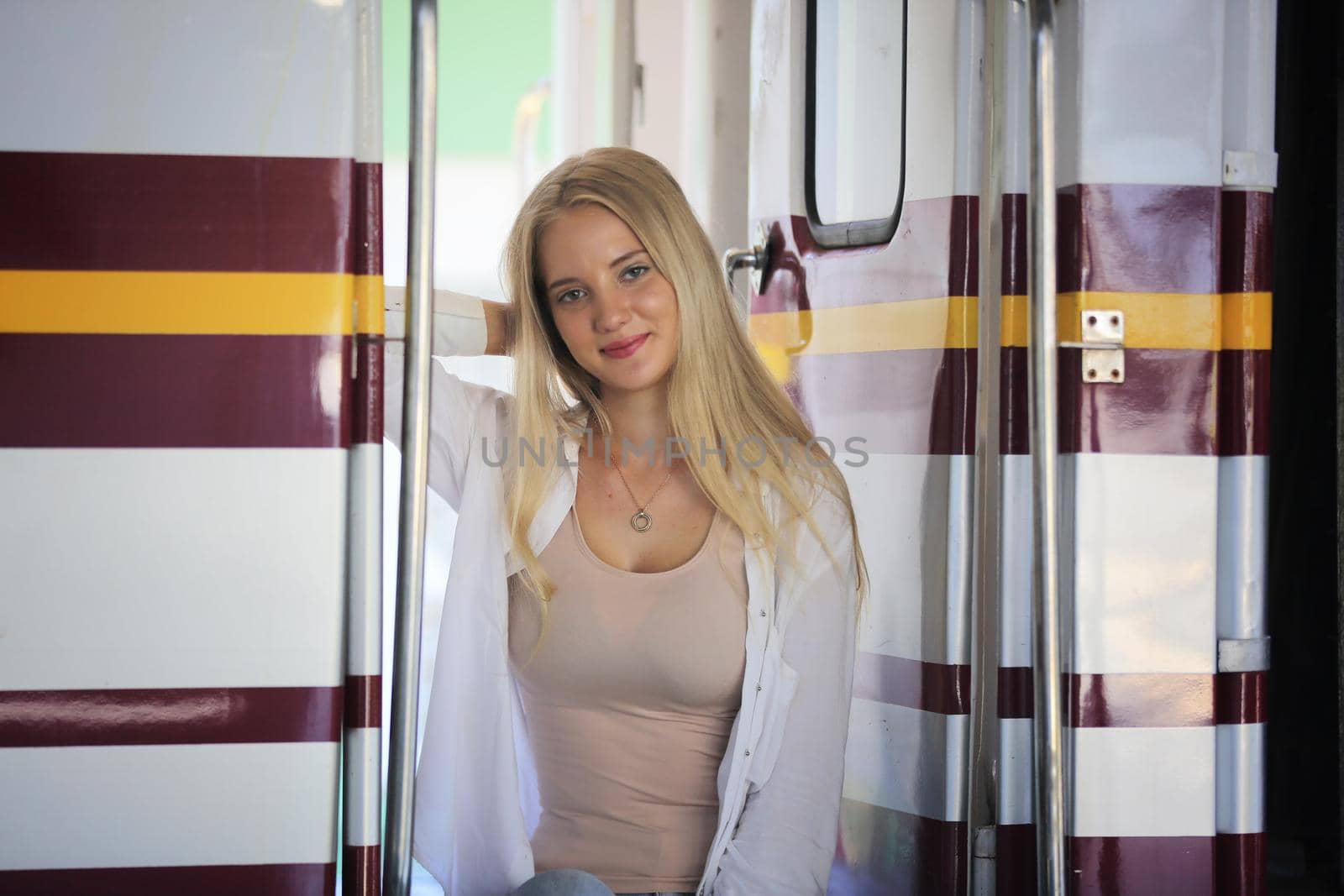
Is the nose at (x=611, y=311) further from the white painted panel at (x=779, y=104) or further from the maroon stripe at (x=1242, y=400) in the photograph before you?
the maroon stripe at (x=1242, y=400)

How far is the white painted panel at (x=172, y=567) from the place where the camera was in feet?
5.19

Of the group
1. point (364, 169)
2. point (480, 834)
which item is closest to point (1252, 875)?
point (480, 834)

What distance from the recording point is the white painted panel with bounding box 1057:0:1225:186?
1.91 metres

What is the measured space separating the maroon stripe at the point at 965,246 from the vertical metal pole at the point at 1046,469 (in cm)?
27

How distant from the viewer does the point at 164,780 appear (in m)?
1.60

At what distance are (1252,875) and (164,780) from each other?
1.57 metres

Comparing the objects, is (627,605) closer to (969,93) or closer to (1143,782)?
(1143,782)

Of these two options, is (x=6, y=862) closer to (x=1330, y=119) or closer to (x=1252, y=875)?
(x=1252, y=875)

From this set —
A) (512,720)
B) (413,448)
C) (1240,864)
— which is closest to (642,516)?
(512,720)

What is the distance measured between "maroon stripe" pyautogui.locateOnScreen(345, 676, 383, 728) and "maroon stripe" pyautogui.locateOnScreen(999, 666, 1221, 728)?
96 cm

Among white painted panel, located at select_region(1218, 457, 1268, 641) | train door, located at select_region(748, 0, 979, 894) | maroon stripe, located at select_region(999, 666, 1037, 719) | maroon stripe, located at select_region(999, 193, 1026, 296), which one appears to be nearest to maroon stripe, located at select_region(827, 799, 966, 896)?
train door, located at select_region(748, 0, 979, 894)

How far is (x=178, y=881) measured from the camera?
1.60 m

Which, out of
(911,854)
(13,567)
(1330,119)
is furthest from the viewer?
(1330,119)

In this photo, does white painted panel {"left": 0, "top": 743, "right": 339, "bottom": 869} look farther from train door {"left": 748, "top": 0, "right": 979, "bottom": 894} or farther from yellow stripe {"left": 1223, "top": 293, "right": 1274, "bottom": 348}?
yellow stripe {"left": 1223, "top": 293, "right": 1274, "bottom": 348}
